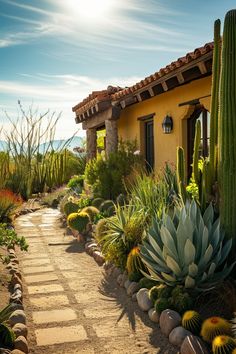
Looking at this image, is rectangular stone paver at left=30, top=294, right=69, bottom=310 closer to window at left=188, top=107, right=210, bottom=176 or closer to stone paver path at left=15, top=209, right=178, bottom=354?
stone paver path at left=15, top=209, right=178, bottom=354

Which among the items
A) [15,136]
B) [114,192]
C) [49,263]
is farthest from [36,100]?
[49,263]

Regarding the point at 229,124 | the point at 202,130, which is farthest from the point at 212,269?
the point at 202,130

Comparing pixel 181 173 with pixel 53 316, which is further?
pixel 181 173

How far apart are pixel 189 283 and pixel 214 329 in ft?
2.32

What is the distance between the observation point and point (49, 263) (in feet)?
23.2

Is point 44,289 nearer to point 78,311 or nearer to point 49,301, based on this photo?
point 49,301

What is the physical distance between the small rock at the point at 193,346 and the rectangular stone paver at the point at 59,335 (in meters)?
1.05

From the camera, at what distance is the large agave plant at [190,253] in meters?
4.36

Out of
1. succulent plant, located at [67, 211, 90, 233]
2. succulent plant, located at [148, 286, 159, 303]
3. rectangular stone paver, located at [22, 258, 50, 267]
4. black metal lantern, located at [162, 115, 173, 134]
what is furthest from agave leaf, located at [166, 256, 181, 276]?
black metal lantern, located at [162, 115, 173, 134]

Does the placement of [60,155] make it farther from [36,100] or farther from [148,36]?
[148,36]

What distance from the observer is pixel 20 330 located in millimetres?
4070

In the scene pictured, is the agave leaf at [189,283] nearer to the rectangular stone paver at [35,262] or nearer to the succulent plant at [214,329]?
the succulent plant at [214,329]

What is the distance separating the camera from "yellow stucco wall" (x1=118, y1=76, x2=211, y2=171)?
8219mm

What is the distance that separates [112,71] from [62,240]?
3.79 m
